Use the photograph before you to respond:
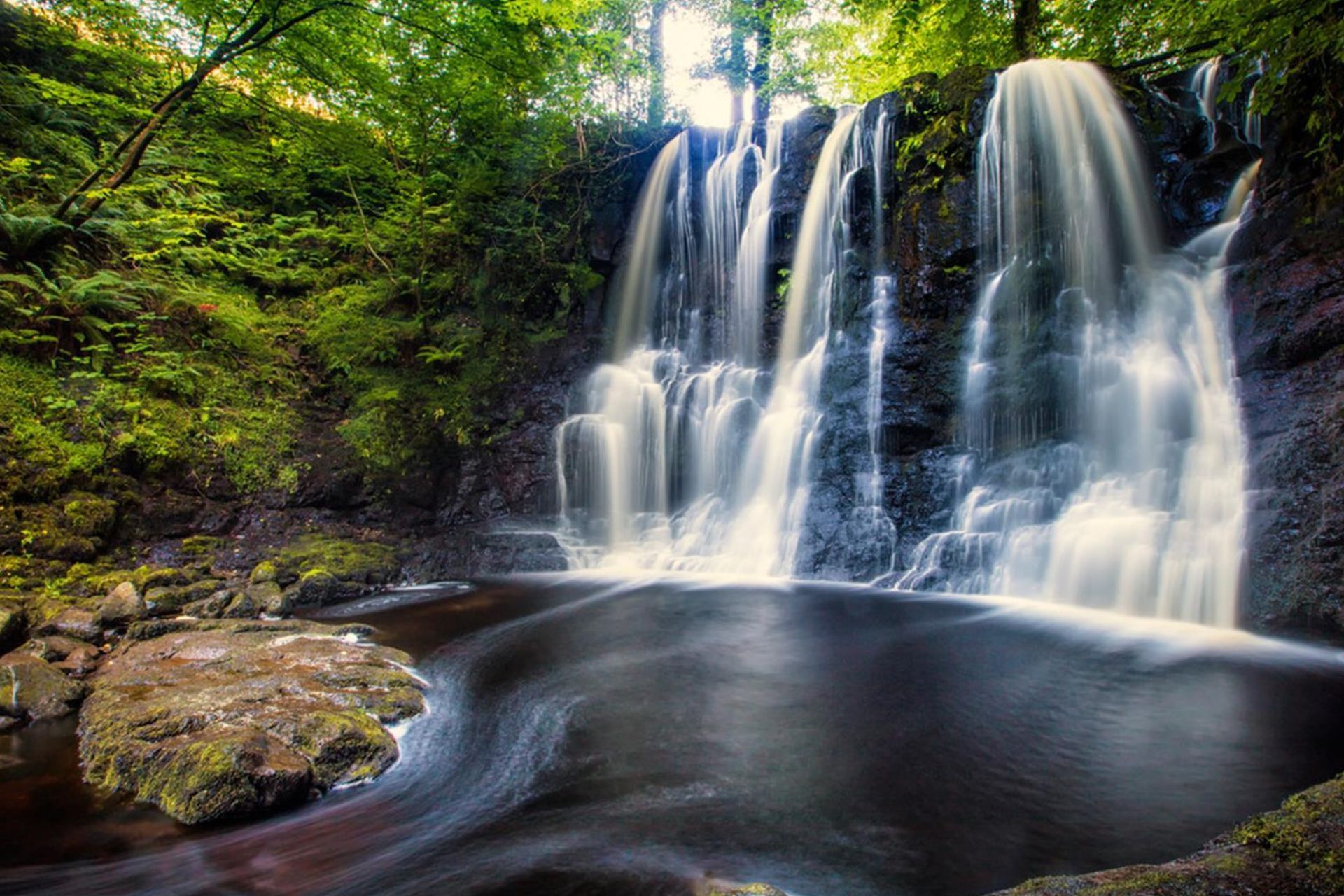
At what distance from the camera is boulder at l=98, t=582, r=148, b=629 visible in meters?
6.07

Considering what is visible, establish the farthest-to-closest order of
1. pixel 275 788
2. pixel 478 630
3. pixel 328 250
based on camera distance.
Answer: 1. pixel 328 250
2. pixel 478 630
3. pixel 275 788

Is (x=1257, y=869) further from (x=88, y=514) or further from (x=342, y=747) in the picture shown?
(x=88, y=514)

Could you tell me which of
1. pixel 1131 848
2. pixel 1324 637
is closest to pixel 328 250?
pixel 1131 848

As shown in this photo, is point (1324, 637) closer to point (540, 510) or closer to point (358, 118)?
point (540, 510)

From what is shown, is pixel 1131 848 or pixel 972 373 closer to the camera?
pixel 1131 848

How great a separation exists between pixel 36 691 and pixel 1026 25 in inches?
618

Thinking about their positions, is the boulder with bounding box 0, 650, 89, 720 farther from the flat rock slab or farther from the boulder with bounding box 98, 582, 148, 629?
the boulder with bounding box 98, 582, 148, 629

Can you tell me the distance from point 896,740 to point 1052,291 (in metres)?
7.33

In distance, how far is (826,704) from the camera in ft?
15.7

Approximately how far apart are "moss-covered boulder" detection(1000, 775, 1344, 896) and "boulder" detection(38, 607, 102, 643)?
7244mm

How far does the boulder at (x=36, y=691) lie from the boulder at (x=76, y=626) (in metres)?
0.85

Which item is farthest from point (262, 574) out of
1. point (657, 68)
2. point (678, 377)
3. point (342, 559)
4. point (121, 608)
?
point (657, 68)

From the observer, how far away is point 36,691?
4527mm

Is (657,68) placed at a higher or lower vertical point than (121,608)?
higher
